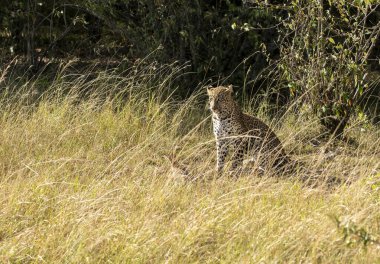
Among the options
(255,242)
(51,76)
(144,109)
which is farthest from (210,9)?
(255,242)

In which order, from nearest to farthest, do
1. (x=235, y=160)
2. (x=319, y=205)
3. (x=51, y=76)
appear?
(x=319, y=205) → (x=235, y=160) → (x=51, y=76)

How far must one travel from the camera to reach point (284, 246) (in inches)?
179

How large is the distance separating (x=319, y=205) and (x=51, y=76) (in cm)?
621

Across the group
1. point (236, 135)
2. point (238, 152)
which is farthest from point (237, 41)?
point (238, 152)

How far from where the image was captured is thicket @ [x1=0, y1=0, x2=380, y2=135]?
25.3ft

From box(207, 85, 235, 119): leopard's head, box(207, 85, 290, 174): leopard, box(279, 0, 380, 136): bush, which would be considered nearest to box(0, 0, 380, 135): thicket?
box(279, 0, 380, 136): bush

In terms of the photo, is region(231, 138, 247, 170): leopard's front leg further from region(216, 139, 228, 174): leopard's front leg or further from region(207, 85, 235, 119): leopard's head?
region(207, 85, 235, 119): leopard's head

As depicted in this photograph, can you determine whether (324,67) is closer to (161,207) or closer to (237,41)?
(237,41)

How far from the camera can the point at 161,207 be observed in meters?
5.34

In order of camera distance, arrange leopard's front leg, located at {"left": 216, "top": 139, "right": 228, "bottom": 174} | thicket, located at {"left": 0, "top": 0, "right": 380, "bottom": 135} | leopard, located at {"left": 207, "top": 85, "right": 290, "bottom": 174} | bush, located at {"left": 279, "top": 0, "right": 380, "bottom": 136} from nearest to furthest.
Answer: leopard, located at {"left": 207, "top": 85, "right": 290, "bottom": 174}, leopard's front leg, located at {"left": 216, "top": 139, "right": 228, "bottom": 174}, bush, located at {"left": 279, "top": 0, "right": 380, "bottom": 136}, thicket, located at {"left": 0, "top": 0, "right": 380, "bottom": 135}

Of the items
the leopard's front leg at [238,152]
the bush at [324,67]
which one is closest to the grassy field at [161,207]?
the leopard's front leg at [238,152]

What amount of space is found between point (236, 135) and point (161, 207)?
1918 mm

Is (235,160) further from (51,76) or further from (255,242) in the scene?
(51,76)

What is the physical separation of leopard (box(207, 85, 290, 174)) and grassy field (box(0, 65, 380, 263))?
0.70ft
